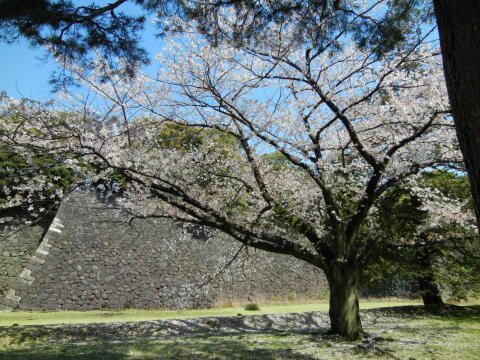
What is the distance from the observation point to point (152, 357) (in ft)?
16.8

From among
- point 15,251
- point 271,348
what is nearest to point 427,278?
point 271,348

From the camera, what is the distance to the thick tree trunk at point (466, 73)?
2084mm

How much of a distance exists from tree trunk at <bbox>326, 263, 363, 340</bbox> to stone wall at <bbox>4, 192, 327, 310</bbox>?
319cm

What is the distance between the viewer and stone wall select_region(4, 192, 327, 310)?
37.4ft

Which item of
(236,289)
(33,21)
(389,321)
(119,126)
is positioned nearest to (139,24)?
(33,21)

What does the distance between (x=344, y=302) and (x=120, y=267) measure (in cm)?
836

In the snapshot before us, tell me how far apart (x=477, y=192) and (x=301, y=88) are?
5.41 metres

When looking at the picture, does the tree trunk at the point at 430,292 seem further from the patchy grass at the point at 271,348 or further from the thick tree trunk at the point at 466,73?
the thick tree trunk at the point at 466,73

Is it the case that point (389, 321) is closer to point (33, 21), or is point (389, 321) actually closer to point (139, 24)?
point (139, 24)

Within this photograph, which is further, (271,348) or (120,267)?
(120,267)

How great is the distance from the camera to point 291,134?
24.6 feet

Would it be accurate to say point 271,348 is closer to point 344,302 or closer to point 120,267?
point 344,302

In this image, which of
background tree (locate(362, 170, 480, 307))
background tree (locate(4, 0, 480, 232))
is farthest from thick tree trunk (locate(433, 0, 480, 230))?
background tree (locate(362, 170, 480, 307))

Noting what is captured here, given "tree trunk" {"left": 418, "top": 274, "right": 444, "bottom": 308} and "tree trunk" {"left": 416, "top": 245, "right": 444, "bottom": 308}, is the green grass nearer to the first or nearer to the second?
"tree trunk" {"left": 416, "top": 245, "right": 444, "bottom": 308}
